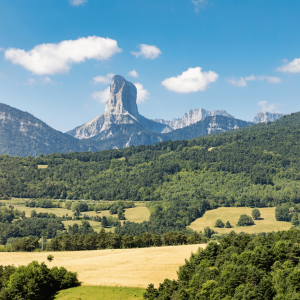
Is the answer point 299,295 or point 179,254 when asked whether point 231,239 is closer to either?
point 179,254

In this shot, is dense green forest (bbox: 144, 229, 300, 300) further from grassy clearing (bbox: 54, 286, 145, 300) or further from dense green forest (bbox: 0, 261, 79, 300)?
dense green forest (bbox: 0, 261, 79, 300)

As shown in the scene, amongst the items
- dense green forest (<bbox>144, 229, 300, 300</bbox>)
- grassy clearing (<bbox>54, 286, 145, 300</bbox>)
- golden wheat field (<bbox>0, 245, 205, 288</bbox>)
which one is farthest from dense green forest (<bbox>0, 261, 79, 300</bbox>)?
dense green forest (<bbox>144, 229, 300, 300</bbox>)

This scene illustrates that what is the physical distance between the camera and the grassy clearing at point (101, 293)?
8044 cm

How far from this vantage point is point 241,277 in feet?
216

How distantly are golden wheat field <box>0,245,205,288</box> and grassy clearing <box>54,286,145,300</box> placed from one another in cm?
224

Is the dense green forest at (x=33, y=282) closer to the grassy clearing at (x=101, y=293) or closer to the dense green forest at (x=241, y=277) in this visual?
the grassy clearing at (x=101, y=293)

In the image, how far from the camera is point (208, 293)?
Answer: 6347 cm

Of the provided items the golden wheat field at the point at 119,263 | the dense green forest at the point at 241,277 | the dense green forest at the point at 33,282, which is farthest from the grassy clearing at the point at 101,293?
the dense green forest at the point at 241,277

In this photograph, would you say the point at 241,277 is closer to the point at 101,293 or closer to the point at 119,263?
the point at 101,293

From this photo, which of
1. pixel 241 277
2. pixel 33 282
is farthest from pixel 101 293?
pixel 241 277

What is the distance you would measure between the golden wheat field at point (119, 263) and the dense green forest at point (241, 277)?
32.9ft

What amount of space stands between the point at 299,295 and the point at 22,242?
114 m

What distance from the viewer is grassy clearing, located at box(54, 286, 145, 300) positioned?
8044 cm

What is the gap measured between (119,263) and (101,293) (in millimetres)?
21760
